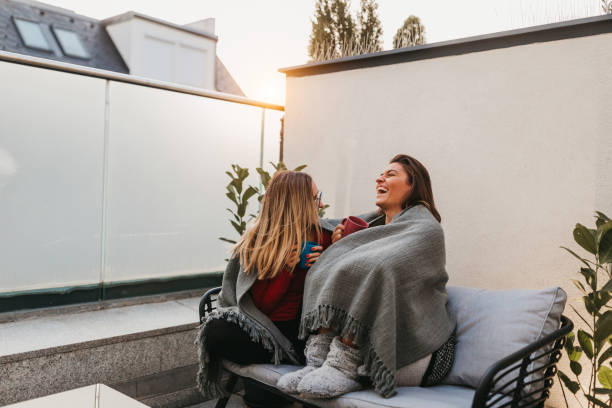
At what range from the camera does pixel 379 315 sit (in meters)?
1.77

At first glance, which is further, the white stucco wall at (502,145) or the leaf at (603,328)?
the white stucco wall at (502,145)

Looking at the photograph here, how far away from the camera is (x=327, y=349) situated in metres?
1.88

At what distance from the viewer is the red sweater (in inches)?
81.5

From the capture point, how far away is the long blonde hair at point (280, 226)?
2031mm

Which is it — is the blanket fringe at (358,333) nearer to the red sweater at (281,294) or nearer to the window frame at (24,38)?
the red sweater at (281,294)

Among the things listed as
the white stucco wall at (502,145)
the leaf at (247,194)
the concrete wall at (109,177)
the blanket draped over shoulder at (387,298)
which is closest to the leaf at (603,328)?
the white stucco wall at (502,145)

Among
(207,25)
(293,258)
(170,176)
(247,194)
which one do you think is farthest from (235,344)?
(207,25)

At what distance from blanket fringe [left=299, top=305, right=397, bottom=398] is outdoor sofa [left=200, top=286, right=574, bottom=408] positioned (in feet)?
0.15

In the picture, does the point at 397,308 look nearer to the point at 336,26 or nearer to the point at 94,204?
the point at 94,204

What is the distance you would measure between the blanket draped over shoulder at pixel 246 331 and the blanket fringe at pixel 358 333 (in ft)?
0.57

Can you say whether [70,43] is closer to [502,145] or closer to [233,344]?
[502,145]

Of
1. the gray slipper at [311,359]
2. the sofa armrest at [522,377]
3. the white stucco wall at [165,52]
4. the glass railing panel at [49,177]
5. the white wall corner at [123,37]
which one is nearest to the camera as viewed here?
the sofa armrest at [522,377]

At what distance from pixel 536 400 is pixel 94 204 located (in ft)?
8.23

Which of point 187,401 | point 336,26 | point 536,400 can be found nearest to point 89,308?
point 187,401
